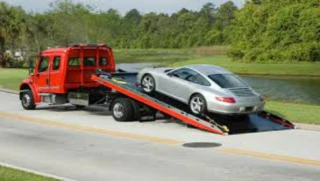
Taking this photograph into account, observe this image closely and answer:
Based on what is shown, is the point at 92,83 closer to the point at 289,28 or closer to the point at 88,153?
the point at 88,153

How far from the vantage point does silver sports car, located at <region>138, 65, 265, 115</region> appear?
648 inches

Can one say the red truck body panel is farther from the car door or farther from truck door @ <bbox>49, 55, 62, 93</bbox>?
the car door

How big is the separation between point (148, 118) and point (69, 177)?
8.00 metres

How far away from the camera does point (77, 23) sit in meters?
85.9

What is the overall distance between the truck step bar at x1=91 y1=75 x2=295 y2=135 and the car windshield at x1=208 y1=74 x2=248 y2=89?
0.90 metres

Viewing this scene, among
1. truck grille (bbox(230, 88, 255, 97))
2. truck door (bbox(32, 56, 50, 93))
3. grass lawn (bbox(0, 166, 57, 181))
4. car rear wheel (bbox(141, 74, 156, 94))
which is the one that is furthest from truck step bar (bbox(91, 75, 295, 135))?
grass lawn (bbox(0, 166, 57, 181))

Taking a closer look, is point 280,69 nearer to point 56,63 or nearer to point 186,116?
point 56,63

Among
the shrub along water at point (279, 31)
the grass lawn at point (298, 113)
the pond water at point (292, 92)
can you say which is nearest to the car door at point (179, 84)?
the grass lawn at point (298, 113)

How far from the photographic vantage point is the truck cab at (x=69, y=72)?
20933mm

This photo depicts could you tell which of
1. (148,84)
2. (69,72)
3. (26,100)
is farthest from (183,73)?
(26,100)

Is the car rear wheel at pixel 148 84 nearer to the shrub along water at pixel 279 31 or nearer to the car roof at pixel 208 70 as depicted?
the car roof at pixel 208 70

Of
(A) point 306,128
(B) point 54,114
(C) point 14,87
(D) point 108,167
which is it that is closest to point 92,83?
(B) point 54,114

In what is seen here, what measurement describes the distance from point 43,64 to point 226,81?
7307mm

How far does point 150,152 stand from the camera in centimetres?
1334
